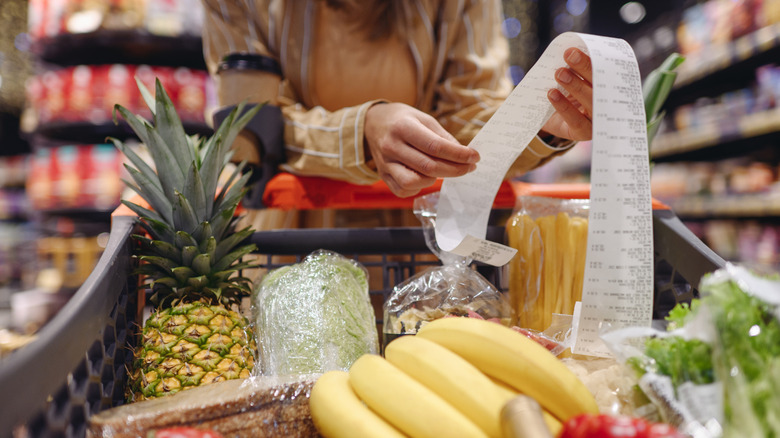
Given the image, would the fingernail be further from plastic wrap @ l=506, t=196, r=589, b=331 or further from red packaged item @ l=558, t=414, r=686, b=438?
red packaged item @ l=558, t=414, r=686, b=438

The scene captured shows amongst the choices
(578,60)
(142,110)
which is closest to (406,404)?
(578,60)

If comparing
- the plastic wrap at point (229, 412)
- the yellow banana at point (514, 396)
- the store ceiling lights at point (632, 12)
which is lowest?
the plastic wrap at point (229, 412)

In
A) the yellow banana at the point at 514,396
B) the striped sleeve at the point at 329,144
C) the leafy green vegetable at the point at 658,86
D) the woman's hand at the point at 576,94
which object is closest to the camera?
the yellow banana at the point at 514,396

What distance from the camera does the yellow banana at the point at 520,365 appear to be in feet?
1.78

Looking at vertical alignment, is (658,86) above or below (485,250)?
above

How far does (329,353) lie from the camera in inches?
34.7

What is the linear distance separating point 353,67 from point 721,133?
2752 mm

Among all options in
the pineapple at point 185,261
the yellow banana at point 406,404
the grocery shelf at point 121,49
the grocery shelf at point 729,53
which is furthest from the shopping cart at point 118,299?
the grocery shelf at point 121,49

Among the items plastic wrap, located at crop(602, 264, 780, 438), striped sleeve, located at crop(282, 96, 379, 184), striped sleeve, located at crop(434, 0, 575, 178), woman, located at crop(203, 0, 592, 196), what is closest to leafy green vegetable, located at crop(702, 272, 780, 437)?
plastic wrap, located at crop(602, 264, 780, 438)

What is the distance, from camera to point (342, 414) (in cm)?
56

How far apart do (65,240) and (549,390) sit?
3243mm

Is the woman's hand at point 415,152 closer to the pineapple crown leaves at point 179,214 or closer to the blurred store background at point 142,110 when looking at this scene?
the pineapple crown leaves at point 179,214

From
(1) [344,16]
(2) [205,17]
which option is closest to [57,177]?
(2) [205,17]

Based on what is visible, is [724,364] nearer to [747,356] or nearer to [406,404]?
[747,356]
